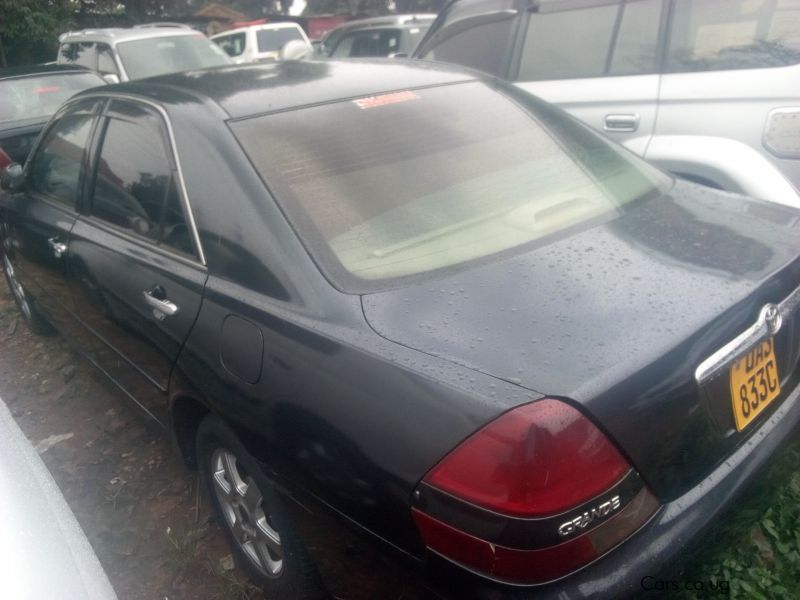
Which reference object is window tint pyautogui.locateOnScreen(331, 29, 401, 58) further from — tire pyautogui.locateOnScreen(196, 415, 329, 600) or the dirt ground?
tire pyautogui.locateOnScreen(196, 415, 329, 600)

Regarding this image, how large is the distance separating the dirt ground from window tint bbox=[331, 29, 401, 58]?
734cm

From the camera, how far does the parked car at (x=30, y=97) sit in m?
6.69

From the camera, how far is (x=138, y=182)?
2586mm

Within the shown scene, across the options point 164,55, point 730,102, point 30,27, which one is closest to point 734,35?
point 730,102

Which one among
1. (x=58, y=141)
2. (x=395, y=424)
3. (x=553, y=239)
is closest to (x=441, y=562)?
(x=395, y=424)

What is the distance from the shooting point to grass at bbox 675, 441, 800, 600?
1.72 m

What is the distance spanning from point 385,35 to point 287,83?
8197 mm

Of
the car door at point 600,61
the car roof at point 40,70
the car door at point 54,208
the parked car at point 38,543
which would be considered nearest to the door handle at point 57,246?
the car door at point 54,208

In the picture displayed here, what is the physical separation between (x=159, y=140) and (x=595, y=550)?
1887mm

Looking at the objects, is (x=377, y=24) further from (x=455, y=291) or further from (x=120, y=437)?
(x=455, y=291)

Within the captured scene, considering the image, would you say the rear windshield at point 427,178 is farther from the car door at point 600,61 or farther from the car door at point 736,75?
the car door at point 600,61

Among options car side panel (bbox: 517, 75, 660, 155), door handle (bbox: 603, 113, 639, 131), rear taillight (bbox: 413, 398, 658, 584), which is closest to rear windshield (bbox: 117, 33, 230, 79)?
car side panel (bbox: 517, 75, 660, 155)

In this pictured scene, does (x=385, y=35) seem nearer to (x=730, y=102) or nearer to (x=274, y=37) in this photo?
(x=274, y=37)

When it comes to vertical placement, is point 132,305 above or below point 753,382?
below
